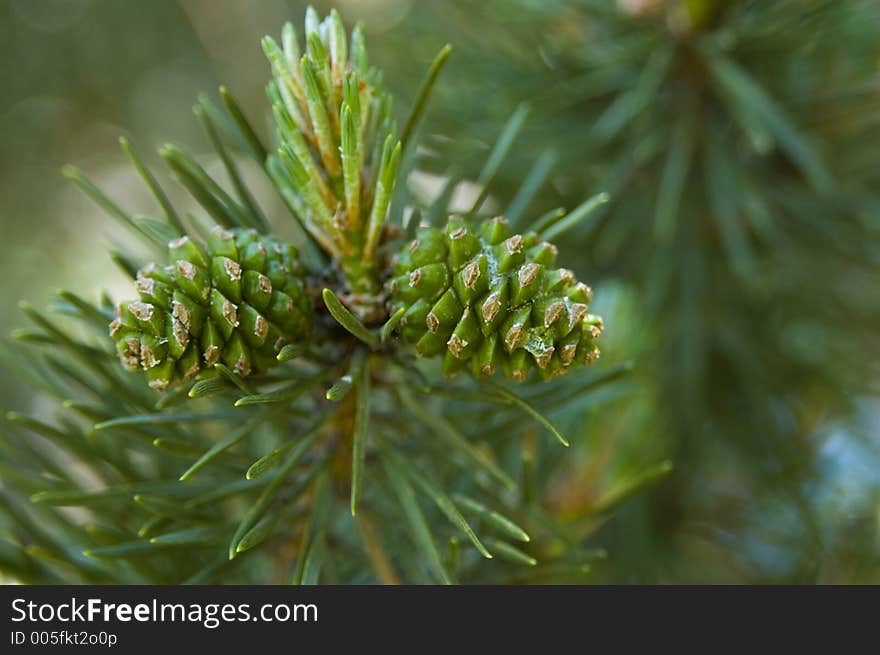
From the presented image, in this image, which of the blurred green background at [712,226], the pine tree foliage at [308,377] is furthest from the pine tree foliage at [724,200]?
the pine tree foliage at [308,377]

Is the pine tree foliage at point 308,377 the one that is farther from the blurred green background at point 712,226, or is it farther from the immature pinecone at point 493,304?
the blurred green background at point 712,226

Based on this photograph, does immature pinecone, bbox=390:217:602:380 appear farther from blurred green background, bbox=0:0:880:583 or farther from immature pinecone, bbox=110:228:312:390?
blurred green background, bbox=0:0:880:583

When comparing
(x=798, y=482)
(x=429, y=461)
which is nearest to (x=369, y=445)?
(x=429, y=461)

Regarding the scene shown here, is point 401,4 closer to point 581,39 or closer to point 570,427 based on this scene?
point 581,39

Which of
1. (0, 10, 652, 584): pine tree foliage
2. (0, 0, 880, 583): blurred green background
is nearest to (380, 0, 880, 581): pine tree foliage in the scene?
(0, 0, 880, 583): blurred green background

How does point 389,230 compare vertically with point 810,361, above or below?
below
